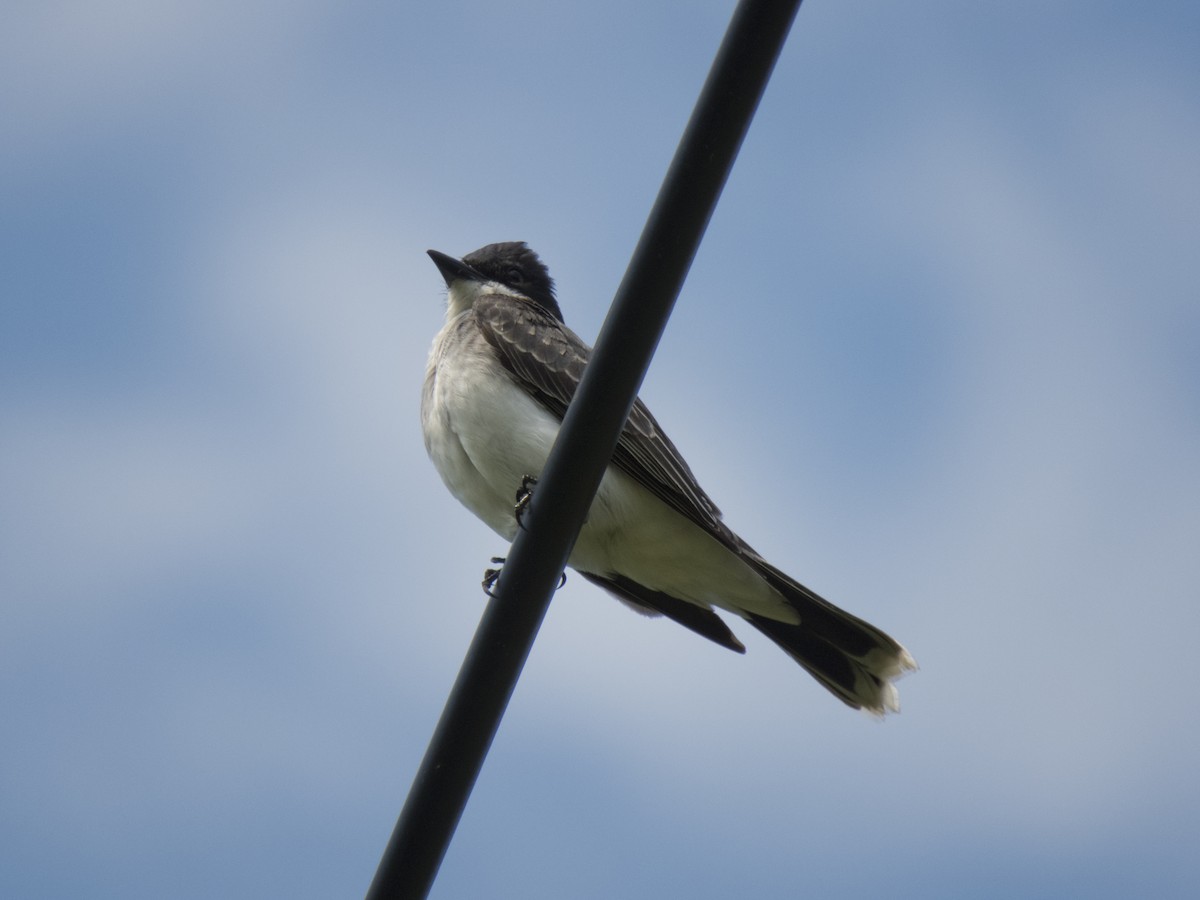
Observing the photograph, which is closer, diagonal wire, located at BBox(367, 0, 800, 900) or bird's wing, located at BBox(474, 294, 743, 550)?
diagonal wire, located at BBox(367, 0, 800, 900)

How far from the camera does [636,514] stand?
6059 mm

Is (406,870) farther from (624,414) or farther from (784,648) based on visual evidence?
(784,648)

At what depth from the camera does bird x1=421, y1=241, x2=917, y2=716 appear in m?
6.00

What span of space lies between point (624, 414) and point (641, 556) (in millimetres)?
3269

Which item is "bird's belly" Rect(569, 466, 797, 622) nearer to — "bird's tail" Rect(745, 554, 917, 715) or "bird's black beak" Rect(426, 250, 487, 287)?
"bird's tail" Rect(745, 554, 917, 715)

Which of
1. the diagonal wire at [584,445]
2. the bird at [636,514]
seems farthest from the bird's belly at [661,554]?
the diagonal wire at [584,445]

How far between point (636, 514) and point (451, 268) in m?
2.41

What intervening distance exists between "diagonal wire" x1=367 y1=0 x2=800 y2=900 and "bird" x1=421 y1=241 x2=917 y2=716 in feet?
8.48

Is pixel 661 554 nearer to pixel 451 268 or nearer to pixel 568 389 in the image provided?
pixel 568 389

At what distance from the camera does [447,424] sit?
20.6 ft

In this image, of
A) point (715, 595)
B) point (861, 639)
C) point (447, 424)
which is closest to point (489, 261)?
point (447, 424)

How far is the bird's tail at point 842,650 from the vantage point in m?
6.15

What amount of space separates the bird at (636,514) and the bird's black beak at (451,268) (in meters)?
1.21

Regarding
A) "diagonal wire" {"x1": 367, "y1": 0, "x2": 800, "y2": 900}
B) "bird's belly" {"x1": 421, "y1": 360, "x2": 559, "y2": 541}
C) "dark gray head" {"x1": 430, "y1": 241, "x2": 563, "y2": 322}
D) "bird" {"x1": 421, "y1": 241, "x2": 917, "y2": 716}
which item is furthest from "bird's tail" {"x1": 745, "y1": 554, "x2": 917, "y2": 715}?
"diagonal wire" {"x1": 367, "y1": 0, "x2": 800, "y2": 900}
